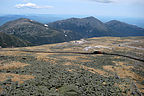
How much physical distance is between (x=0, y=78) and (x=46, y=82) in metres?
8.98

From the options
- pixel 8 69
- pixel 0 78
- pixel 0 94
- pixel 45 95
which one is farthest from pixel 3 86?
pixel 8 69

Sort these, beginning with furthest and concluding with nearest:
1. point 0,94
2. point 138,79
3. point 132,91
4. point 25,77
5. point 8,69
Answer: point 138,79 < point 8,69 < point 132,91 < point 25,77 < point 0,94

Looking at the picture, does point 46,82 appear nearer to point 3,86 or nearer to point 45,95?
point 45,95

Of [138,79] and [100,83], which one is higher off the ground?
[100,83]

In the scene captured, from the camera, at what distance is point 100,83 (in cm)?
2978

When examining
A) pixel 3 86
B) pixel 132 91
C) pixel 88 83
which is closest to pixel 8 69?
pixel 3 86

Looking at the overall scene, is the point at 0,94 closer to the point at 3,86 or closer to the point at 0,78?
the point at 3,86

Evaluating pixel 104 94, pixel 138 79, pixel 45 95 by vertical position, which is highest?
pixel 45 95

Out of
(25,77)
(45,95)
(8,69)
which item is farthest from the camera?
(8,69)

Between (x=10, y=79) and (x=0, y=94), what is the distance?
5.84m

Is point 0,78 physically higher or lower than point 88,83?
higher

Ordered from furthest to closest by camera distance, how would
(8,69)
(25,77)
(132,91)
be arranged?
(8,69) < (132,91) < (25,77)

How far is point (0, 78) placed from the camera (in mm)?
25562

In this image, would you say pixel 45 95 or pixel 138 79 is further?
pixel 138 79
